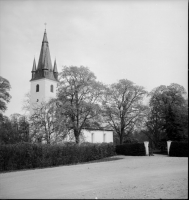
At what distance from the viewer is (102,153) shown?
2631cm

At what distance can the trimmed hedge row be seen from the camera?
17.7 meters

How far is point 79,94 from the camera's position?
30156mm

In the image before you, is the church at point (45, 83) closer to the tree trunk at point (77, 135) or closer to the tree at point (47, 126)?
the tree trunk at point (77, 135)

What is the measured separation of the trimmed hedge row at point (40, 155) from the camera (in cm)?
1773

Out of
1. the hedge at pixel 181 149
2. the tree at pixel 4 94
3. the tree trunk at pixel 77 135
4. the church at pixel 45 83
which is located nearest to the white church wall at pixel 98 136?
the church at pixel 45 83

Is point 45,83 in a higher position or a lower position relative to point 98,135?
higher

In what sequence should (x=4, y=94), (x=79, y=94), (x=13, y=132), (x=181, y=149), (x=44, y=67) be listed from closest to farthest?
(x=181, y=149) → (x=13, y=132) → (x=79, y=94) → (x=4, y=94) → (x=44, y=67)

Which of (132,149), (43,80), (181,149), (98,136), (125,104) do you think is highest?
(43,80)

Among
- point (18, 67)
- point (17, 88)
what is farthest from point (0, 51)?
point (17, 88)

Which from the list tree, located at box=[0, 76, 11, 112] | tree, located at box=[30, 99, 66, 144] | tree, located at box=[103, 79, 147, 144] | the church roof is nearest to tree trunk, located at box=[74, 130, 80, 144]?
tree, located at box=[30, 99, 66, 144]

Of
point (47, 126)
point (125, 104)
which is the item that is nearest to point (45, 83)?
point (125, 104)

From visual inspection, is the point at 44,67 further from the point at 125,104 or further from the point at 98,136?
the point at 125,104

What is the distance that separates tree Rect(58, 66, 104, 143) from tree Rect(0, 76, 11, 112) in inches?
286

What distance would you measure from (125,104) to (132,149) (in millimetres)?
9495
